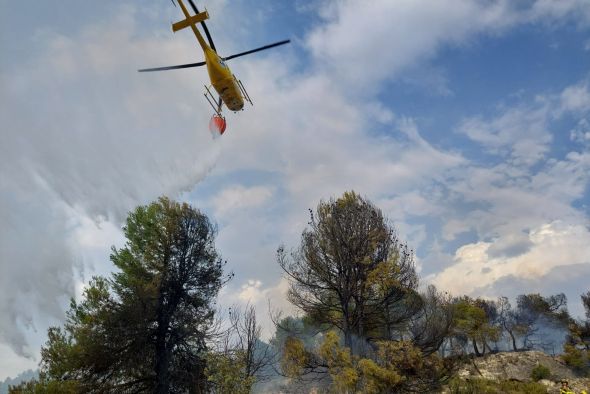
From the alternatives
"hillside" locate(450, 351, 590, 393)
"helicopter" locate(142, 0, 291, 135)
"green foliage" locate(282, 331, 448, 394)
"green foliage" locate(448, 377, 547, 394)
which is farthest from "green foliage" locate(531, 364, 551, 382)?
"helicopter" locate(142, 0, 291, 135)

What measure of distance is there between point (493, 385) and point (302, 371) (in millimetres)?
17683

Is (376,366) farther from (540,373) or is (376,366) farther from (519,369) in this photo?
(519,369)

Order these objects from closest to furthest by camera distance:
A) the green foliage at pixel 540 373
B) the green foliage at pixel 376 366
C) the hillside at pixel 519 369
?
1. the green foliage at pixel 376 366
2. the green foliage at pixel 540 373
3. the hillside at pixel 519 369

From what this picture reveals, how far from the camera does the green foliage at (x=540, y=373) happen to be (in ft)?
102

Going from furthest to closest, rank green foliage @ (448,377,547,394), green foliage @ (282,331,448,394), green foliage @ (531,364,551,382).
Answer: green foliage @ (531,364,551,382) → green foliage @ (448,377,547,394) → green foliage @ (282,331,448,394)

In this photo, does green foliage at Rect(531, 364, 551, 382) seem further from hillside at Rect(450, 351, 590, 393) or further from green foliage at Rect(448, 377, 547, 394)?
green foliage at Rect(448, 377, 547, 394)

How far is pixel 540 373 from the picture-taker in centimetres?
3120

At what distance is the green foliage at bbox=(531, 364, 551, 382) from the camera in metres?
31.1

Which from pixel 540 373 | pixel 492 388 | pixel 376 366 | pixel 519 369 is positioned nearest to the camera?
pixel 376 366

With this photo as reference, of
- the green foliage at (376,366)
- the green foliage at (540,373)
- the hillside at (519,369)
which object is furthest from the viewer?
the hillside at (519,369)

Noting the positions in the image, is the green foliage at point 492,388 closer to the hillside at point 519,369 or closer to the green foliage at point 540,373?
the hillside at point 519,369

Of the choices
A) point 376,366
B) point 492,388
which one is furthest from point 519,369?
point 376,366

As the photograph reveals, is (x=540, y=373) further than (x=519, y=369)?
No

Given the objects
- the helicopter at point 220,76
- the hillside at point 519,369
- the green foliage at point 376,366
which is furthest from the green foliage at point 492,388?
the helicopter at point 220,76
